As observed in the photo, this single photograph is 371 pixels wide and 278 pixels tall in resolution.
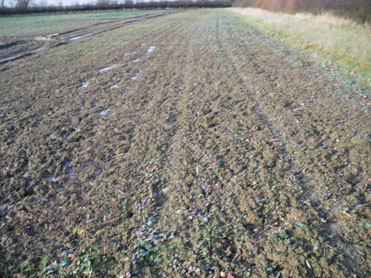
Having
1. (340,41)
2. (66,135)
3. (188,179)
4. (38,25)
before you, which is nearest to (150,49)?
(340,41)

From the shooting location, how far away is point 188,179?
4.13 meters

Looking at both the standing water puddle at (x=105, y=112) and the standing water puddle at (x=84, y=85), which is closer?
the standing water puddle at (x=105, y=112)

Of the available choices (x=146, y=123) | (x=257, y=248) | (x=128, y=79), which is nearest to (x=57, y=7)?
(x=128, y=79)

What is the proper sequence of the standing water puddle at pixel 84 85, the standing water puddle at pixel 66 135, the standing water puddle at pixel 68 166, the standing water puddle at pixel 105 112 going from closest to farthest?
the standing water puddle at pixel 68 166
the standing water puddle at pixel 66 135
the standing water puddle at pixel 105 112
the standing water puddle at pixel 84 85

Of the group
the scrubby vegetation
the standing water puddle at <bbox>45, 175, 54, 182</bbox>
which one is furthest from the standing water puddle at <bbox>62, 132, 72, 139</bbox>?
the scrubby vegetation

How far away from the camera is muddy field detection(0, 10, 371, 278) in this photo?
2953 millimetres

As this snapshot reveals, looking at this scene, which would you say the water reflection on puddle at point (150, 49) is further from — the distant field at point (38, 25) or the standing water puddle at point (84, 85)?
the distant field at point (38, 25)

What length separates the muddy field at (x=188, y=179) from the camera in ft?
9.69

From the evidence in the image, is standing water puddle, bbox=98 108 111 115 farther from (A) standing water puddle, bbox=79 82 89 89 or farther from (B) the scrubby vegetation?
(B) the scrubby vegetation

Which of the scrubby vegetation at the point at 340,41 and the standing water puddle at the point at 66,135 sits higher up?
the scrubby vegetation at the point at 340,41

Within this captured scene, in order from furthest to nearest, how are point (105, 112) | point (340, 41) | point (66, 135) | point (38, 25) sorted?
point (38, 25) < point (340, 41) < point (105, 112) < point (66, 135)

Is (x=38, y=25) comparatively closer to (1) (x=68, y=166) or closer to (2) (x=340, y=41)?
(2) (x=340, y=41)

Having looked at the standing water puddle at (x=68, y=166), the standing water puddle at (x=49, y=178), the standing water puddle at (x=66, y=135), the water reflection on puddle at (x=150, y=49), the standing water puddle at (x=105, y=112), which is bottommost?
the standing water puddle at (x=49, y=178)

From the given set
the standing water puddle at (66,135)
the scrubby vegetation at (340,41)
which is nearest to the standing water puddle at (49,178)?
the standing water puddle at (66,135)
